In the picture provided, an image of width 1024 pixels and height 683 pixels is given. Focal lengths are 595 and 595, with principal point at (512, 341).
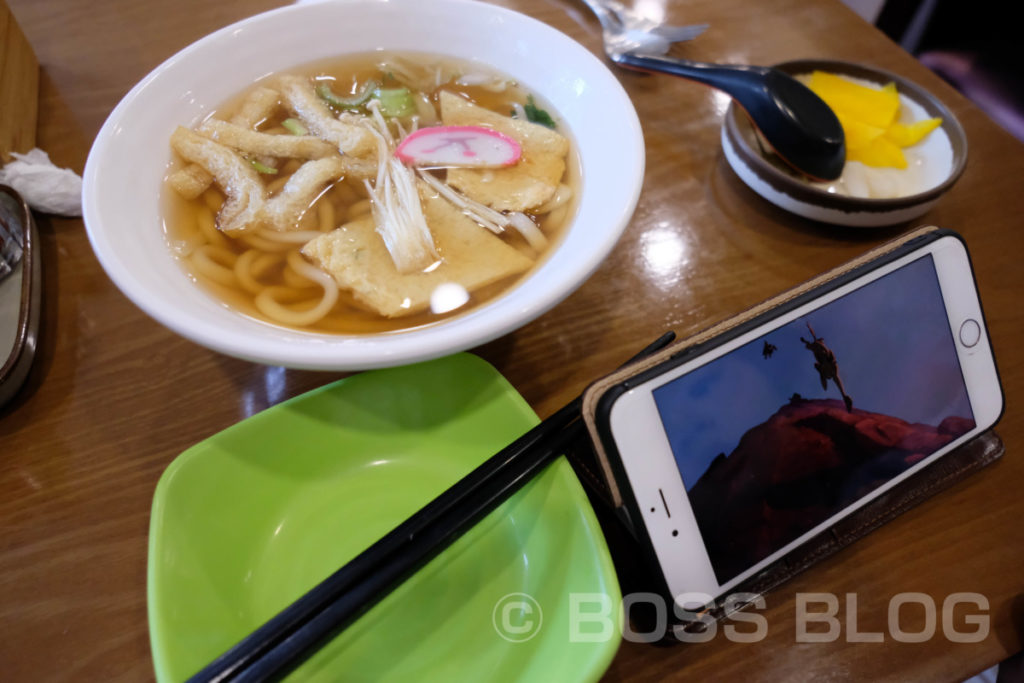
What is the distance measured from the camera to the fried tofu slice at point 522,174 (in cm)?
97

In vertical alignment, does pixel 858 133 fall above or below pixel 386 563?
above

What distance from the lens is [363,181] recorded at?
3.34ft

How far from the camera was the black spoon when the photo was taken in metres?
1.02

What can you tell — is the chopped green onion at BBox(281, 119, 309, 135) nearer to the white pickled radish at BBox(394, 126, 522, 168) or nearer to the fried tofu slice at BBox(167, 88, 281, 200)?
the fried tofu slice at BBox(167, 88, 281, 200)

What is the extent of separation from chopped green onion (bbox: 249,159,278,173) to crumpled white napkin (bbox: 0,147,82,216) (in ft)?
0.90

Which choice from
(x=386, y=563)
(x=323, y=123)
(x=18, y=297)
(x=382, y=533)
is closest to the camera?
(x=386, y=563)

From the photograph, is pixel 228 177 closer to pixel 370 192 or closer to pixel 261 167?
pixel 261 167

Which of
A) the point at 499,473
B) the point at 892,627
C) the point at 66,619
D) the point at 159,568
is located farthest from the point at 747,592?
the point at 66,619

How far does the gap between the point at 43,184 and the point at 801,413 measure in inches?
46.4

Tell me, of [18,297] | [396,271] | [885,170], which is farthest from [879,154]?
[18,297]

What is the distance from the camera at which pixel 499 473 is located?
0.66 meters

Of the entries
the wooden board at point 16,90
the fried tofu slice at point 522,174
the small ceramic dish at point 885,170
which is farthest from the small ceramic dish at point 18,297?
the small ceramic dish at point 885,170

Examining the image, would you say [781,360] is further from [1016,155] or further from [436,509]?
[1016,155]

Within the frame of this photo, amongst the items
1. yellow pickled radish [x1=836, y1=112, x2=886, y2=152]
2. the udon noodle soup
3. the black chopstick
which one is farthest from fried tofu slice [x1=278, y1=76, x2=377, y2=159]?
yellow pickled radish [x1=836, y1=112, x2=886, y2=152]
